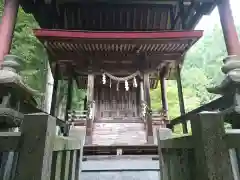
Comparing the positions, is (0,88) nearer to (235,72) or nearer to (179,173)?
(179,173)

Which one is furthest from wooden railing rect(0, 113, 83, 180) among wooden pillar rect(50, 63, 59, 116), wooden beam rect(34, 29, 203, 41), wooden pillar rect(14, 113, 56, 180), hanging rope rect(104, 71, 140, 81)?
hanging rope rect(104, 71, 140, 81)

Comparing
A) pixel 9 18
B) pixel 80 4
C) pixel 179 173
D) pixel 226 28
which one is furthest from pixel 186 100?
pixel 179 173

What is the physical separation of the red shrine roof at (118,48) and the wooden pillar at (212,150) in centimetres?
561

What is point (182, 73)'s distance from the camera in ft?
57.2

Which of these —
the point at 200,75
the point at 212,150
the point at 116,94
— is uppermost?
the point at 200,75

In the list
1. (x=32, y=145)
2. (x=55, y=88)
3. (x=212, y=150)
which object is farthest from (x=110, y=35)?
(x=212, y=150)

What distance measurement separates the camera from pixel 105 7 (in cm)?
848

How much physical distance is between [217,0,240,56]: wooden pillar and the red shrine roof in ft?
2.87

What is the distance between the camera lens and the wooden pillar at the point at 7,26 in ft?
18.7

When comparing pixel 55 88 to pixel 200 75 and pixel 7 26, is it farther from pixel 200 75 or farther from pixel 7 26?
pixel 200 75

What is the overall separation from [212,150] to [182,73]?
16816mm

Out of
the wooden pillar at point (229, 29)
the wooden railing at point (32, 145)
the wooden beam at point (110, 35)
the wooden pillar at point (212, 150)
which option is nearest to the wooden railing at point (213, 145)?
the wooden pillar at point (212, 150)

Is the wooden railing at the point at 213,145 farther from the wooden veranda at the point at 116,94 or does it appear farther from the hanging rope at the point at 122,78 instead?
the hanging rope at the point at 122,78

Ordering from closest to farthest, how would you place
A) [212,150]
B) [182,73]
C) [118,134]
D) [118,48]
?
[212,150] < [118,48] < [118,134] < [182,73]
